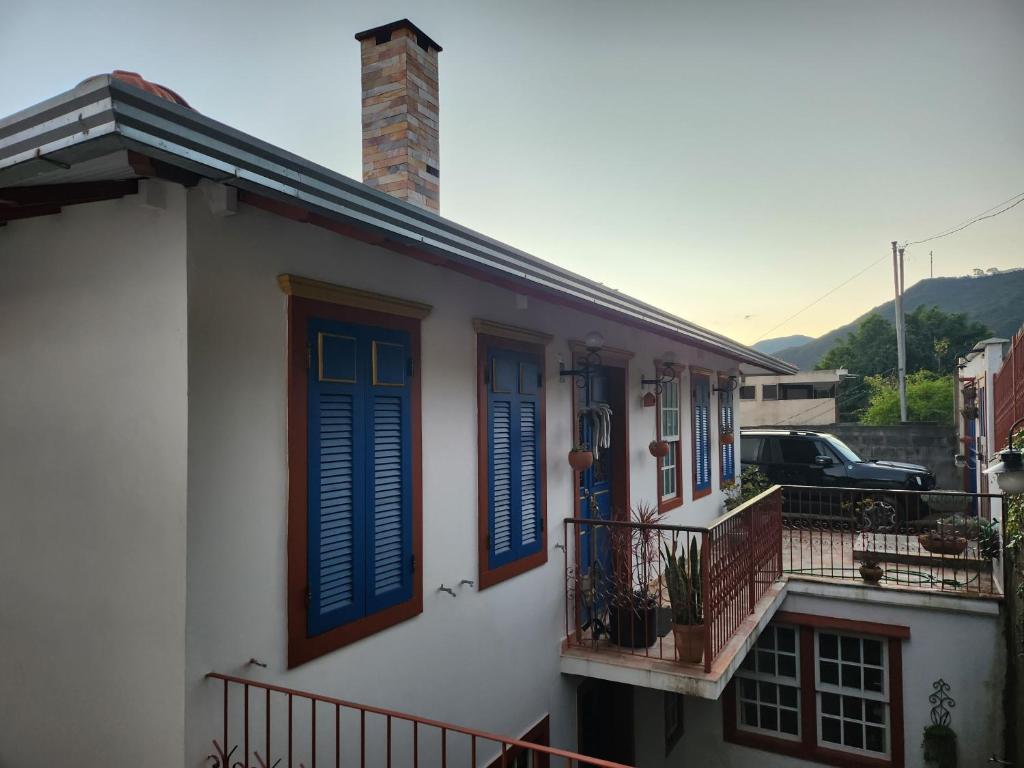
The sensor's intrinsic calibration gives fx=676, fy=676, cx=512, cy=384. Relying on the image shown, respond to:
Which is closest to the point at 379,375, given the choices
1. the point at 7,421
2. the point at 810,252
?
the point at 7,421

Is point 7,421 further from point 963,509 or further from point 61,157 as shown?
point 963,509

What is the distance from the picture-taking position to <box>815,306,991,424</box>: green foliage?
57.5 metres

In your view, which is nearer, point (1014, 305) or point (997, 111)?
point (997, 111)

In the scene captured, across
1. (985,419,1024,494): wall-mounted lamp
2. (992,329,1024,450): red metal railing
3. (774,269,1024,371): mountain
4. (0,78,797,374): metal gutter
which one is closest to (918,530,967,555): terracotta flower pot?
(992,329,1024,450): red metal railing

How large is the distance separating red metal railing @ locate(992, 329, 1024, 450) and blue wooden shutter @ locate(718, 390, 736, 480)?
3.94 meters

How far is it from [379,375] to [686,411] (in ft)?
22.2

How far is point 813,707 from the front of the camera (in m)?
8.97

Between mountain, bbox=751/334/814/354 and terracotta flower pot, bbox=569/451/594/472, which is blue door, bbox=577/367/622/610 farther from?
mountain, bbox=751/334/814/354

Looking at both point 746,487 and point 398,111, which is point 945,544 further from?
point 398,111

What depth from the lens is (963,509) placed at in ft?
32.1

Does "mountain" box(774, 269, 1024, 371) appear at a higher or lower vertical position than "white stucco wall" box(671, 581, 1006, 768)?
higher

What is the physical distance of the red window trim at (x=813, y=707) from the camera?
8.53m

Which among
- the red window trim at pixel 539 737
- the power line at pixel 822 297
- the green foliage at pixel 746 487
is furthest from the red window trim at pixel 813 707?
the power line at pixel 822 297

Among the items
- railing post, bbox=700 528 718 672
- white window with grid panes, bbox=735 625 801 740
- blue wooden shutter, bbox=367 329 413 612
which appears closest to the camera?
blue wooden shutter, bbox=367 329 413 612
